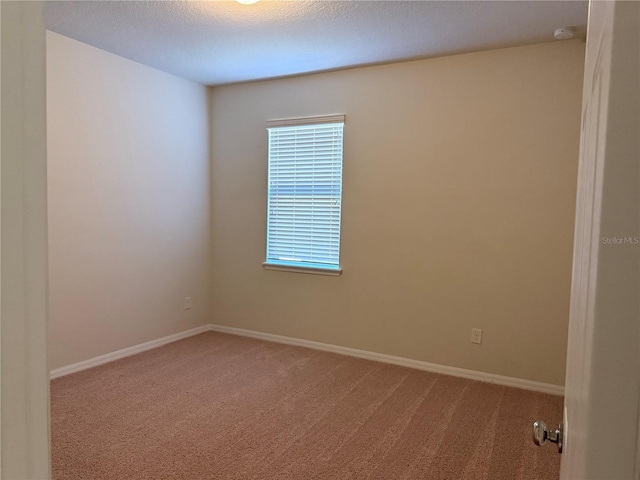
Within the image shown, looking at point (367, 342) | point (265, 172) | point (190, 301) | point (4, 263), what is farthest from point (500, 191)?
point (4, 263)

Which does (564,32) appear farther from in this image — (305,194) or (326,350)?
(326,350)

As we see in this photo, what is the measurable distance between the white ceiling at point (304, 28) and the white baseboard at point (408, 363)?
255 centimetres

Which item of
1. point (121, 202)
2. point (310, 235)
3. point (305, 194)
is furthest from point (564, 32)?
point (121, 202)

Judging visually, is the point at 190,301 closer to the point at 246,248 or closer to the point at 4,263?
the point at 246,248

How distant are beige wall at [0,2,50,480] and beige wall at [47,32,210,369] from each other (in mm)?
3365

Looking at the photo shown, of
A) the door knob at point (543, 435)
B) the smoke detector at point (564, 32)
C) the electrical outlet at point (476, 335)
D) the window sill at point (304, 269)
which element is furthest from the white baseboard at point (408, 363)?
the door knob at point (543, 435)

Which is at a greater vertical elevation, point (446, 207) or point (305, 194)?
point (305, 194)

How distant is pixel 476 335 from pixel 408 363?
0.64 m

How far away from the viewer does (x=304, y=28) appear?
3164 mm

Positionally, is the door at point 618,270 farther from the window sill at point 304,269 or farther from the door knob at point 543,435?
the window sill at point 304,269

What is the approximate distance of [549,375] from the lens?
3.44 meters

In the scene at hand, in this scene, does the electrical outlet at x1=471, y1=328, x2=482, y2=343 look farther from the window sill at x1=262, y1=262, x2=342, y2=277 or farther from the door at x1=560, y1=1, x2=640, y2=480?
the door at x1=560, y1=1, x2=640, y2=480

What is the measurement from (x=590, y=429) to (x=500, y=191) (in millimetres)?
3350

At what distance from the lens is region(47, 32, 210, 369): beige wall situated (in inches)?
138
